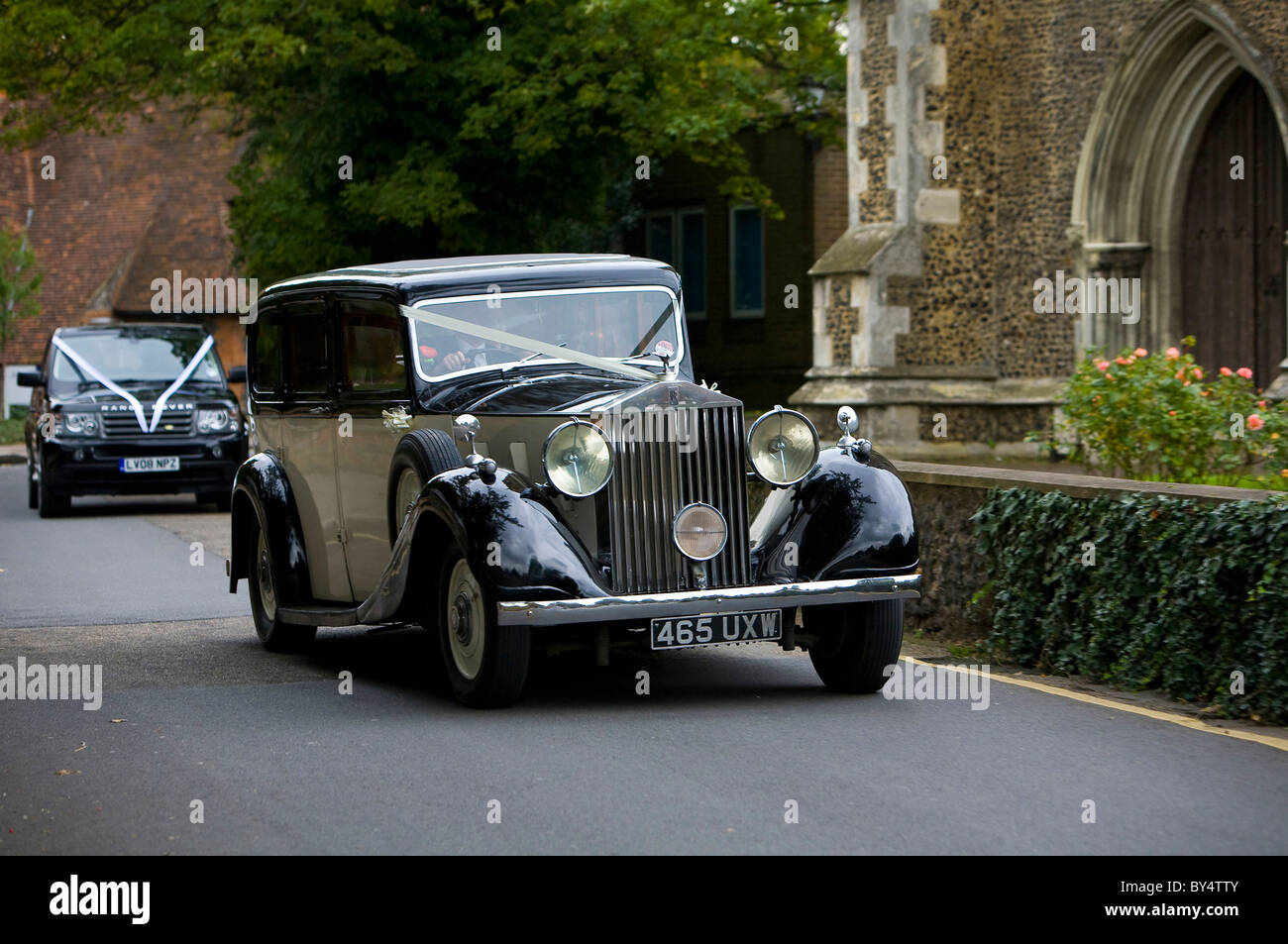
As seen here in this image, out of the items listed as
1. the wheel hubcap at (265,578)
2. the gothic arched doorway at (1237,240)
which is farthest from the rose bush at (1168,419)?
the gothic arched doorway at (1237,240)

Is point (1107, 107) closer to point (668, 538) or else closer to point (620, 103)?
point (620, 103)

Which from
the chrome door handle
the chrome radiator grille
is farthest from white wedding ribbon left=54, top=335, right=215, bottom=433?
the chrome radiator grille

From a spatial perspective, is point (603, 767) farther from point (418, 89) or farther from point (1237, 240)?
point (418, 89)

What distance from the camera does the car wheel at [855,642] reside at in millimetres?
8117

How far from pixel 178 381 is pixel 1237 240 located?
11.8 m

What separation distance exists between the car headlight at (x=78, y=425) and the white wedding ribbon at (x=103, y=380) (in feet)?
1.43

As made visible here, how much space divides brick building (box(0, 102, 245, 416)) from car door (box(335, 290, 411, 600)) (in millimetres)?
36342

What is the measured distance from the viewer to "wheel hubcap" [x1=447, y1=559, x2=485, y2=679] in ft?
25.3

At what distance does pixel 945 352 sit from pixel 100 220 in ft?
115

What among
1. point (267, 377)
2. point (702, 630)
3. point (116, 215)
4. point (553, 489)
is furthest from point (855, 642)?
point (116, 215)

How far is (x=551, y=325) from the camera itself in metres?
9.02

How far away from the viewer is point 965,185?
2039 cm

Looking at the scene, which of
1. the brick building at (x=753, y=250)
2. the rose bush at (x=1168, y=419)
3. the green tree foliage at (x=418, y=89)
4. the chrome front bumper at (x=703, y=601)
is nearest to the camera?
the chrome front bumper at (x=703, y=601)

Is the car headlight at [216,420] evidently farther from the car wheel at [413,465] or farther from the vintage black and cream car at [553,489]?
the car wheel at [413,465]
